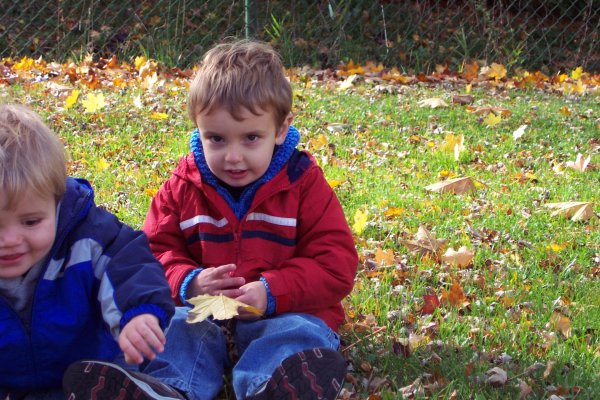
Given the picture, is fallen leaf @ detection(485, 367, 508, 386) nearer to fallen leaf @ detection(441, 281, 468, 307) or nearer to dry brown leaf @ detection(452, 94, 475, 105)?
fallen leaf @ detection(441, 281, 468, 307)

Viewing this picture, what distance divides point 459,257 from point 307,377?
1368 millimetres

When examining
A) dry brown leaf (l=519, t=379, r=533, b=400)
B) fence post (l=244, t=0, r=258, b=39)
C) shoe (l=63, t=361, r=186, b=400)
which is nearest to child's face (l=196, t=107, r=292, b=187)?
shoe (l=63, t=361, r=186, b=400)

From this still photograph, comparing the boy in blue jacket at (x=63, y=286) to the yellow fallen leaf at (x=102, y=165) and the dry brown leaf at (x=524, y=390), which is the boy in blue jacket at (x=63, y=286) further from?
the yellow fallen leaf at (x=102, y=165)

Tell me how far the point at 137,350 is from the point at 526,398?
3.66ft

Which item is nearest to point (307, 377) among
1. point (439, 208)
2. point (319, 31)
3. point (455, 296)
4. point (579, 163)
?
point (455, 296)

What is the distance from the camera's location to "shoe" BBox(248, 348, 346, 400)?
226 centimetres

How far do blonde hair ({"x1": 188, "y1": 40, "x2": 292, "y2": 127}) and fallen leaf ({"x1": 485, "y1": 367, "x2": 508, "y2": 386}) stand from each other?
1.01 metres

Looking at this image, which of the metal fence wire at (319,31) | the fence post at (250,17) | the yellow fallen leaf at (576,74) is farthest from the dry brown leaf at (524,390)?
the yellow fallen leaf at (576,74)

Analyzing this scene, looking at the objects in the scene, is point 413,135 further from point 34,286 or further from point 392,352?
point 34,286

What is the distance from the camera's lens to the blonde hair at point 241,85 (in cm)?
261

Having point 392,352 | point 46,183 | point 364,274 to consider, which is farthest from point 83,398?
point 364,274

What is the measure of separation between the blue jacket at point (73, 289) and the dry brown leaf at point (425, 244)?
5.03 feet

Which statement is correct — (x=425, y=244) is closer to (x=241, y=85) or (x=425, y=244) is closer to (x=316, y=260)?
(x=316, y=260)

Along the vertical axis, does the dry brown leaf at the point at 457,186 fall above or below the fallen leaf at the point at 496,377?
below
